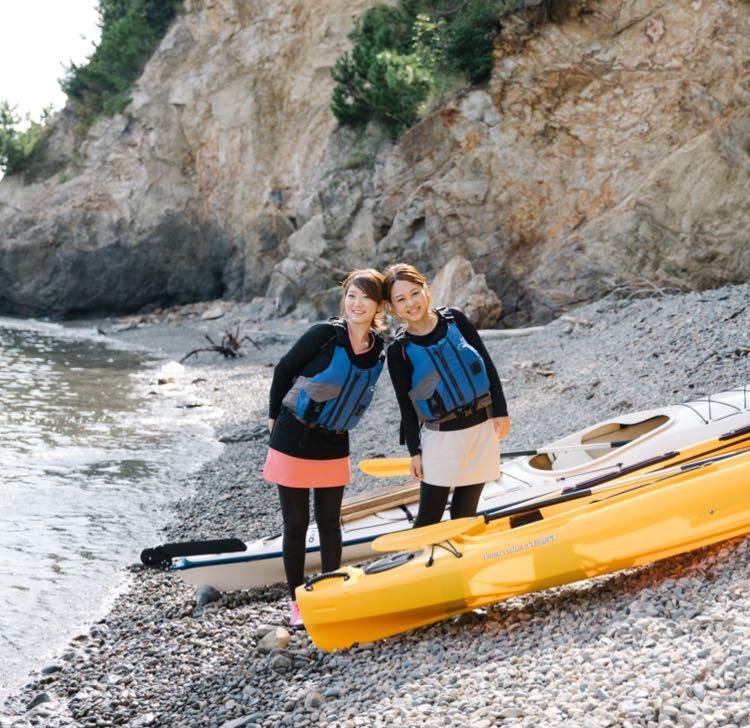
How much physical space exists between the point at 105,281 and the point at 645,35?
67.5 ft

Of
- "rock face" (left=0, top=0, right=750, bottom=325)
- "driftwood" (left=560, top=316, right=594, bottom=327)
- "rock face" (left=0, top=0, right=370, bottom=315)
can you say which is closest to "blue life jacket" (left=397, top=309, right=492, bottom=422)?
"driftwood" (left=560, top=316, right=594, bottom=327)

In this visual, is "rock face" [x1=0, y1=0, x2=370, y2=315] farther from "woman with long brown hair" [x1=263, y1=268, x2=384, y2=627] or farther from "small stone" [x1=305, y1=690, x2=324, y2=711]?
"small stone" [x1=305, y1=690, x2=324, y2=711]

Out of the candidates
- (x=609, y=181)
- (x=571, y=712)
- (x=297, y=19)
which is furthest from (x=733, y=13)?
(x=297, y=19)

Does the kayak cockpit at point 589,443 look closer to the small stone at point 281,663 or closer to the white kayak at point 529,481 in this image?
the white kayak at point 529,481

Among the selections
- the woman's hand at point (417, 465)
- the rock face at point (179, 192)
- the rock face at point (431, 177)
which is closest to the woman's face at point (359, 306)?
the woman's hand at point (417, 465)

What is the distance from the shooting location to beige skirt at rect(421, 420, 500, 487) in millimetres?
3301

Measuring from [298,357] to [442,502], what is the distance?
98 cm

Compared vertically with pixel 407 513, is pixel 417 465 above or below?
above

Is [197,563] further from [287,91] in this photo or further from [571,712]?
[287,91]

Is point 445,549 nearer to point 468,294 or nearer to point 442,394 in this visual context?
point 442,394

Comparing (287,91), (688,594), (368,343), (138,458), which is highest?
(287,91)

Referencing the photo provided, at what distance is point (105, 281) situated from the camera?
87.1 feet

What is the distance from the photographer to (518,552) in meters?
3.19

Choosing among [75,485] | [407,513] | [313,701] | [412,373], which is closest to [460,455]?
[412,373]
